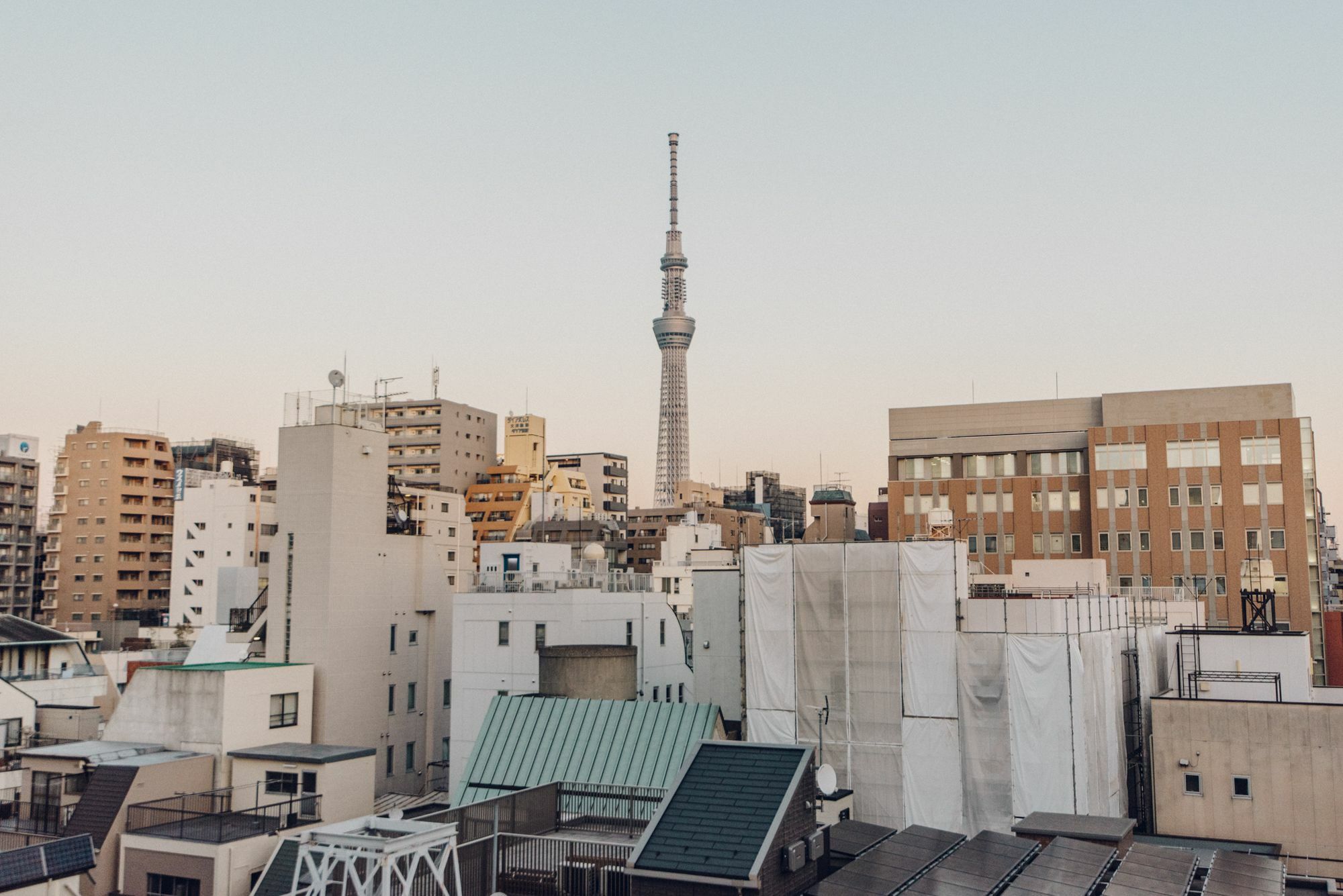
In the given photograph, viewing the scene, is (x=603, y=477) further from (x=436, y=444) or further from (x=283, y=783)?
(x=283, y=783)

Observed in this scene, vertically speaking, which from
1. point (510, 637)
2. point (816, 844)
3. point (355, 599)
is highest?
point (355, 599)

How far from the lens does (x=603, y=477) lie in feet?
631

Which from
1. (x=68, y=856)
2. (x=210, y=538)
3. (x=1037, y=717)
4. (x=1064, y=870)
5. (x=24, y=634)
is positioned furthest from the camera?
(x=210, y=538)

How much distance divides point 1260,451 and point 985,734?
211ft

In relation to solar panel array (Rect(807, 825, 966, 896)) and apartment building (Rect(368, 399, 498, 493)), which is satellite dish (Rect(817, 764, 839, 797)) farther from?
apartment building (Rect(368, 399, 498, 493))

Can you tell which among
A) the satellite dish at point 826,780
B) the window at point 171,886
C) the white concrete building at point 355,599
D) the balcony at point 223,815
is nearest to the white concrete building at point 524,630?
the white concrete building at point 355,599

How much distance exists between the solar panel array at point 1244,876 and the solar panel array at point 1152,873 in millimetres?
504

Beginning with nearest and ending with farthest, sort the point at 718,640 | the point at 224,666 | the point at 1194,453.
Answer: the point at 224,666
the point at 718,640
the point at 1194,453

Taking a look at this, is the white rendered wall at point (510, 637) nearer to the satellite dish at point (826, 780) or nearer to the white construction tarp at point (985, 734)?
the white construction tarp at point (985, 734)

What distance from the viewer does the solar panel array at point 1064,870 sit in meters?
21.9

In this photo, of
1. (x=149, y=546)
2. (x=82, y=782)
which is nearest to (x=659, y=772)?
(x=82, y=782)

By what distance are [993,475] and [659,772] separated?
70053 mm

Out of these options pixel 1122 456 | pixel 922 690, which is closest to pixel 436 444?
pixel 1122 456

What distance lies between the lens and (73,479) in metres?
138
